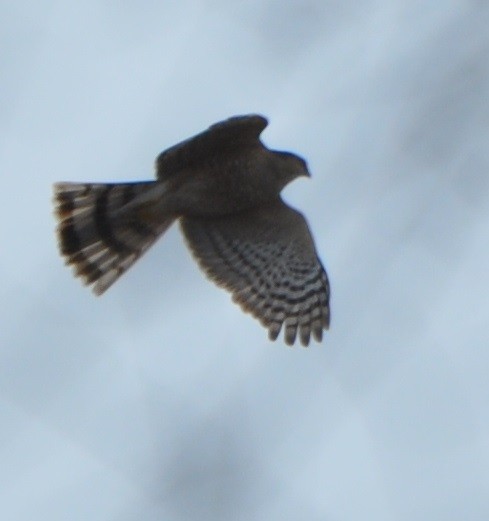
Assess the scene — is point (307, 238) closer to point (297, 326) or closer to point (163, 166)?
point (297, 326)

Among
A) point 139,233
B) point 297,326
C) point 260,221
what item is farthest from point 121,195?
point 297,326

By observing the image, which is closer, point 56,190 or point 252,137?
point 252,137

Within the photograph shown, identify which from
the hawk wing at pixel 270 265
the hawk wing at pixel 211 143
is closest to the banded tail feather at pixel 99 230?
the hawk wing at pixel 270 265

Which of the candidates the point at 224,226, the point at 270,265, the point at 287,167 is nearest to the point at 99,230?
the point at 224,226

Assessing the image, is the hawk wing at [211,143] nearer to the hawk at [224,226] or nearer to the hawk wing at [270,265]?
the hawk at [224,226]

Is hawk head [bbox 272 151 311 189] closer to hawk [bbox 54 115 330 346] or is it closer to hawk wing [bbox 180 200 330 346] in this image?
hawk [bbox 54 115 330 346]

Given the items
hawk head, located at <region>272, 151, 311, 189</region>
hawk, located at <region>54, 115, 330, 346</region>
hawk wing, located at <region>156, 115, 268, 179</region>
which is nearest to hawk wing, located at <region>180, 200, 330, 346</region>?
hawk, located at <region>54, 115, 330, 346</region>

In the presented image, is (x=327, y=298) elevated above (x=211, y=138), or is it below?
below
